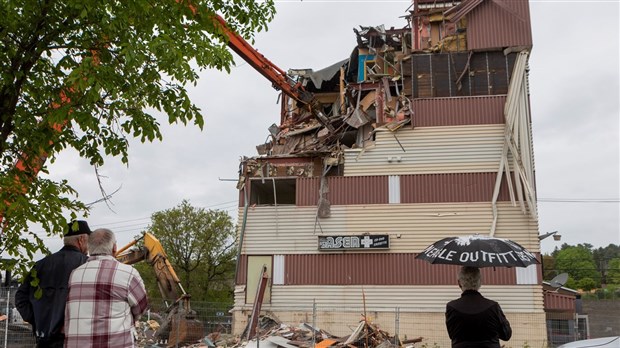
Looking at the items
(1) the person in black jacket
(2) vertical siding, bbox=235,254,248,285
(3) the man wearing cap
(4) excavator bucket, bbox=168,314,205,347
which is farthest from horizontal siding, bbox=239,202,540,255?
(3) the man wearing cap

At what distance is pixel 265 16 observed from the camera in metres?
6.40

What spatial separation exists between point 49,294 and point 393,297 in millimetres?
17878

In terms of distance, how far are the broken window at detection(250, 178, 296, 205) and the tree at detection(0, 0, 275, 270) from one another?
18054 millimetres

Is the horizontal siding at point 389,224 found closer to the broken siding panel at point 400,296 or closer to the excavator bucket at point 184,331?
the broken siding panel at point 400,296

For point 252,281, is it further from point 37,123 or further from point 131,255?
point 37,123

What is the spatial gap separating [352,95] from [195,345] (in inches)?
508

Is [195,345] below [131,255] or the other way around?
below

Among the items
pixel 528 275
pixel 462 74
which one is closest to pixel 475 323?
pixel 528 275

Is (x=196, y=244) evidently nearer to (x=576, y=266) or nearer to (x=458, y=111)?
Answer: (x=458, y=111)

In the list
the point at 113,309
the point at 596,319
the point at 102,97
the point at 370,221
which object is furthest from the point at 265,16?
the point at 596,319

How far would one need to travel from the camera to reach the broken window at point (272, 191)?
23.8 m

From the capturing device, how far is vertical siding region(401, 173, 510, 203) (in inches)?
840

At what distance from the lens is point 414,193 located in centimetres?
2192

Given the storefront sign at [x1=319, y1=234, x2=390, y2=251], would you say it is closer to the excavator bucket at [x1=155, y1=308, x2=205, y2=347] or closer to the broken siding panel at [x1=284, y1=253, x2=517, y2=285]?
the broken siding panel at [x1=284, y1=253, x2=517, y2=285]
